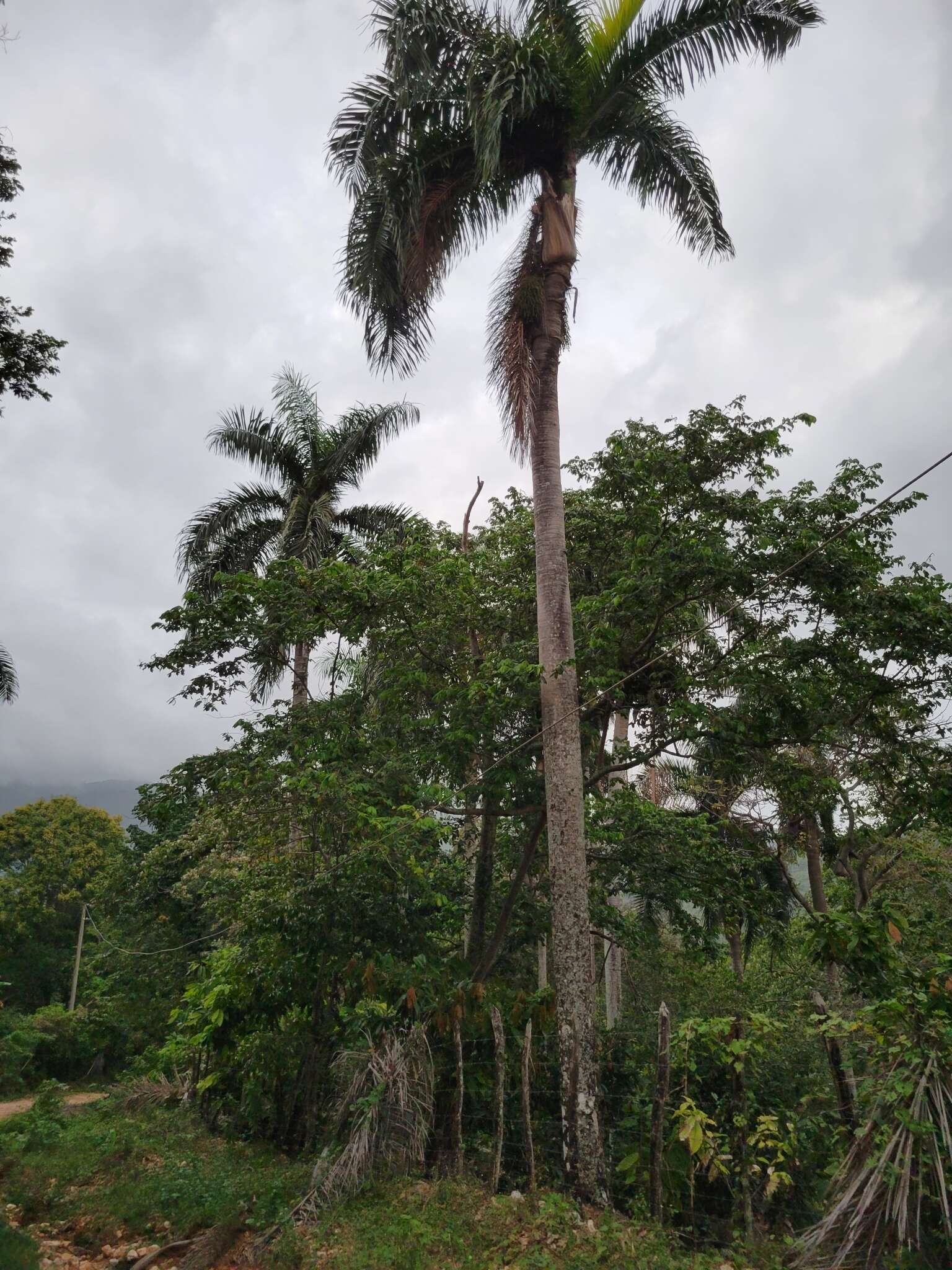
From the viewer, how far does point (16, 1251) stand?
5.71m

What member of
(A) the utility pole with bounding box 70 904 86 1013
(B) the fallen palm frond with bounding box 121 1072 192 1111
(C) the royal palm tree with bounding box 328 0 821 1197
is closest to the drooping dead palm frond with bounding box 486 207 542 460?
(C) the royal palm tree with bounding box 328 0 821 1197

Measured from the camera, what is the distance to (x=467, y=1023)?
26.9 feet

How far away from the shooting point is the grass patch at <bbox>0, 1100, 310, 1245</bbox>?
7.12 m

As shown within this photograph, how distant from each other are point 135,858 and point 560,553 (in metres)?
20.2

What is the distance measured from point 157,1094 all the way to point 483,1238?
9.86 metres

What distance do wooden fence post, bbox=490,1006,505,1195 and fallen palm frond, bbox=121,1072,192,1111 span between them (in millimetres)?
8034

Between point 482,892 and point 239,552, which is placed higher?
point 239,552

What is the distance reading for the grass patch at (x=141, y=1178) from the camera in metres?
7.12

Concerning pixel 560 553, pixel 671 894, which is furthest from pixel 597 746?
pixel 560 553

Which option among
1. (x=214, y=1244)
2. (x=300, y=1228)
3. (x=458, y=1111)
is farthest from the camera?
(x=458, y=1111)

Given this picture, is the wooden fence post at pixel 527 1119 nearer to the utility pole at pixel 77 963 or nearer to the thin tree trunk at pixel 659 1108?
the thin tree trunk at pixel 659 1108

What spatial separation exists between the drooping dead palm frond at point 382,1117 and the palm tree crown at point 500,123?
28.3ft

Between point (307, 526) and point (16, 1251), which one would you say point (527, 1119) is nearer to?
point (16, 1251)

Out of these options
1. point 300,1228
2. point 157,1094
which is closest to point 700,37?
point 300,1228
